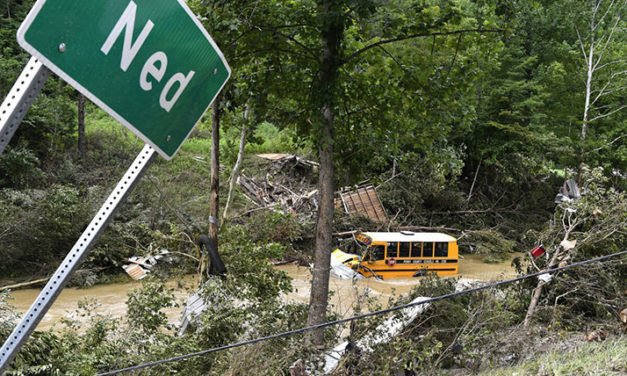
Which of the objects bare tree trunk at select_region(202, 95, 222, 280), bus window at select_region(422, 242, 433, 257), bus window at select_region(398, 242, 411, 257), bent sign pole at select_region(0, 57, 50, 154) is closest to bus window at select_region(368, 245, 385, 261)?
bus window at select_region(398, 242, 411, 257)

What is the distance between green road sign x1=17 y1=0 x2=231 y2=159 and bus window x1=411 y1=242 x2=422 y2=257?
16588 mm

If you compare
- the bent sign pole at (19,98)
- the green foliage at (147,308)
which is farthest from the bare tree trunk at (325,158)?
the bent sign pole at (19,98)

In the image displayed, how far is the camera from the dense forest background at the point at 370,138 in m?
6.86

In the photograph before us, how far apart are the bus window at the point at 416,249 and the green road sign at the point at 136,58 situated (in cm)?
1659

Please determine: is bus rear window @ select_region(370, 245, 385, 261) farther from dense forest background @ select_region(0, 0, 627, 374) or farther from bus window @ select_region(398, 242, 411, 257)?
dense forest background @ select_region(0, 0, 627, 374)

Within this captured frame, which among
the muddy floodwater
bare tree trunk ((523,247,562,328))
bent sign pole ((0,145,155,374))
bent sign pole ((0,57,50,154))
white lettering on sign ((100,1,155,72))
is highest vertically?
white lettering on sign ((100,1,155,72))

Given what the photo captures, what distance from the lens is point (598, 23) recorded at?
18828 mm

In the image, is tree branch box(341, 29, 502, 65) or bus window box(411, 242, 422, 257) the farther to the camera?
bus window box(411, 242, 422, 257)

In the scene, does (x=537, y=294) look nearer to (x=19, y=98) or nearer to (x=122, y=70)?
(x=122, y=70)

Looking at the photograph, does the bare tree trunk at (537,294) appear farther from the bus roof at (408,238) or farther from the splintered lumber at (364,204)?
the splintered lumber at (364,204)

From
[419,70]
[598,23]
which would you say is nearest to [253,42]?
[419,70]

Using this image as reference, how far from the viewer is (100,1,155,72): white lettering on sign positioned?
1321 millimetres

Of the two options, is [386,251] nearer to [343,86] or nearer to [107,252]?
[107,252]

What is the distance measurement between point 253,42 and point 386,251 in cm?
1160
